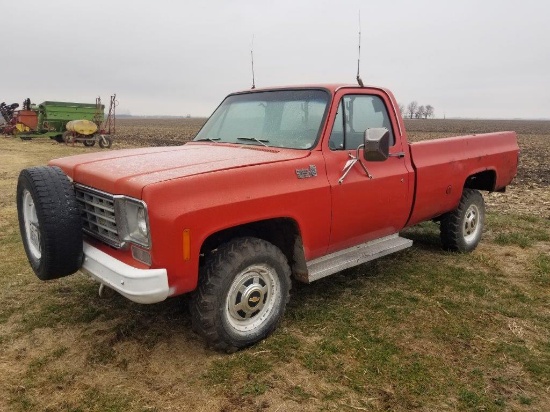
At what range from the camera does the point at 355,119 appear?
4277 millimetres

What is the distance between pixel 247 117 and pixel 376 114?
1282 mm

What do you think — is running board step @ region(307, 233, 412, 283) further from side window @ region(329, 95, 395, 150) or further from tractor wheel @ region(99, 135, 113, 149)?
tractor wheel @ region(99, 135, 113, 149)

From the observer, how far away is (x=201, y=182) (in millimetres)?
2994

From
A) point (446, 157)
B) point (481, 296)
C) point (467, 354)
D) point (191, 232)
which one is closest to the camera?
point (191, 232)

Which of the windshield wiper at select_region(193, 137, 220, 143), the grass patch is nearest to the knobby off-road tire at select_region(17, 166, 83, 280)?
the windshield wiper at select_region(193, 137, 220, 143)

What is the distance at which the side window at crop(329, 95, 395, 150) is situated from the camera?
401 centimetres

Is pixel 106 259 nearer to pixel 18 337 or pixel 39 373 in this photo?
pixel 39 373

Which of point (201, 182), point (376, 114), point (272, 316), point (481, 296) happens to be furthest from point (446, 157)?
point (201, 182)

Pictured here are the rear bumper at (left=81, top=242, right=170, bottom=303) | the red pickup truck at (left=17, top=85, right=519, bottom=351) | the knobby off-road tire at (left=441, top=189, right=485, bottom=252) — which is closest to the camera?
the rear bumper at (left=81, top=242, right=170, bottom=303)

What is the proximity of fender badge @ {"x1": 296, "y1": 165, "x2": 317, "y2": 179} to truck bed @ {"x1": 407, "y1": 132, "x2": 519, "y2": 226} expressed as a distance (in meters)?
1.48

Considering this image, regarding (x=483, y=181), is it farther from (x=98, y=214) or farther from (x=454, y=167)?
(x=98, y=214)

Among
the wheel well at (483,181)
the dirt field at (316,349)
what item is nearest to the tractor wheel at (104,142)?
the dirt field at (316,349)

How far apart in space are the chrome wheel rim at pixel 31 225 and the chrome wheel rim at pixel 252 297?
1.66m

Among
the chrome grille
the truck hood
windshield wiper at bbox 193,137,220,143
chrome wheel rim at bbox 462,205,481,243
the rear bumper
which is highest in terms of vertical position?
windshield wiper at bbox 193,137,220,143
